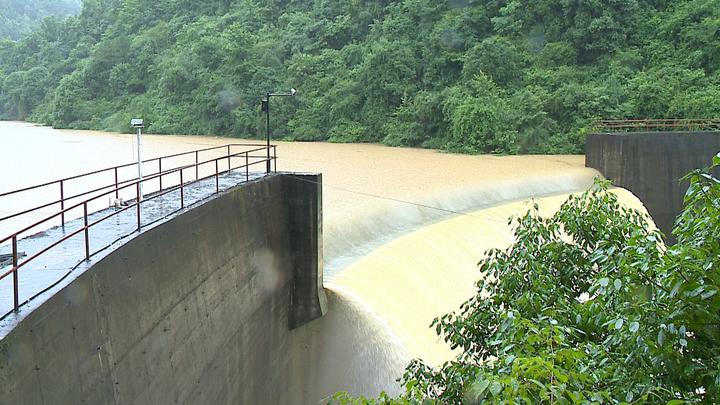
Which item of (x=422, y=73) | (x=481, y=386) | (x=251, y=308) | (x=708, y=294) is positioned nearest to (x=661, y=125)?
(x=422, y=73)

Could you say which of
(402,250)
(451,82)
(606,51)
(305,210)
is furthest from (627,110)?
(305,210)

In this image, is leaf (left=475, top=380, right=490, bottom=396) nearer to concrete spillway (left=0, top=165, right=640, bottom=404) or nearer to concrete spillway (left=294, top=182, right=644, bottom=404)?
concrete spillway (left=0, top=165, right=640, bottom=404)

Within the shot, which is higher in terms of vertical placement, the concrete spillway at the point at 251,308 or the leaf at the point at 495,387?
the leaf at the point at 495,387

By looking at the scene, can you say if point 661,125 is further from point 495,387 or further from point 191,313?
point 495,387

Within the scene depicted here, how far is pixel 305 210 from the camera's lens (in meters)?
13.0

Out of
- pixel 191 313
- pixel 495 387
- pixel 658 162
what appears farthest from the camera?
pixel 658 162

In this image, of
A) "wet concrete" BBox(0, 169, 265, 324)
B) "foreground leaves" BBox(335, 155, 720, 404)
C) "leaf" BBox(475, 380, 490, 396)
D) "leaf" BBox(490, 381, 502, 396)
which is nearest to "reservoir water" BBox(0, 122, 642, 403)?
"wet concrete" BBox(0, 169, 265, 324)

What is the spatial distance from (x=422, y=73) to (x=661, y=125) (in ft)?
50.8

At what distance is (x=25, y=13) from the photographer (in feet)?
424

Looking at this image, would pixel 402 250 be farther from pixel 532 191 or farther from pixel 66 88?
pixel 66 88

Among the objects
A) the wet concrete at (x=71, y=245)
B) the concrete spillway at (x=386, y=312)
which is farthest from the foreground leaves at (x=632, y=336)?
the concrete spillway at (x=386, y=312)

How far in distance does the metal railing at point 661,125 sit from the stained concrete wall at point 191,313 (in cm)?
2093

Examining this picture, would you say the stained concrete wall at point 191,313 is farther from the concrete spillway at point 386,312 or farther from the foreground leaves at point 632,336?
the foreground leaves at point 632,336

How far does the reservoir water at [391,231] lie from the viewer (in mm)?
12250
